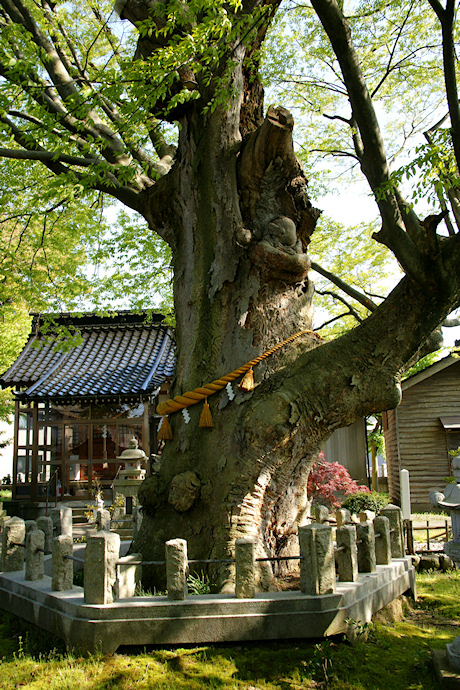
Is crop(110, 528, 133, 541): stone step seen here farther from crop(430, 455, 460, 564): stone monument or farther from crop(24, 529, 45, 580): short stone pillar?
crop(430, 455, 460, 564): stone monument

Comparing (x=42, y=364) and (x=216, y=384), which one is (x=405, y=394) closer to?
(x=42, y=364)

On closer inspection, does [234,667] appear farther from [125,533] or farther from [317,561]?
[125,533]

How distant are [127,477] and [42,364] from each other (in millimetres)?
7558

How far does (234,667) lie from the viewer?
4391 millimetres

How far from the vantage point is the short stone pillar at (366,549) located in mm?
5781

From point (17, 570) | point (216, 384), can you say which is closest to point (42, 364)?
point (17, 570)

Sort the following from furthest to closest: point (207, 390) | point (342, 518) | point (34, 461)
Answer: point (34, 461) < point (342, 518) < point (207, 390)

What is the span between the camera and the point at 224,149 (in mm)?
7125

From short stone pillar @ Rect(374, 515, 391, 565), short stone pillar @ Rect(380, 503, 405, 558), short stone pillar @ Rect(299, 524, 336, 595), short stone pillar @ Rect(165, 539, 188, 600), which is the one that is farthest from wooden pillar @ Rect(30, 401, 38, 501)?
short stone pillar @ Rect(299, 524, 336, 595)

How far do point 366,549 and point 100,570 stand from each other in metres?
2.85

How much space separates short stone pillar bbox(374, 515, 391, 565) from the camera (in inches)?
248

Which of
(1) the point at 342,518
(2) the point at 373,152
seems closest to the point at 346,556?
(1) the point at 342,518

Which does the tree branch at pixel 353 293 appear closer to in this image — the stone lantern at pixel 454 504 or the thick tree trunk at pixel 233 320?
the thick tree trunk at pixel 233 320

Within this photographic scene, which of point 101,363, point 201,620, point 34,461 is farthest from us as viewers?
point 101,363
